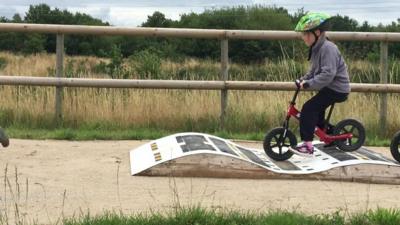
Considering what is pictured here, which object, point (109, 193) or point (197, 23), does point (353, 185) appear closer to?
point (109, 193)

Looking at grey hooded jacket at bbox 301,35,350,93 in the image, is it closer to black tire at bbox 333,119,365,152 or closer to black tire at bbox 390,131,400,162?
black tire at bbox 333,119,365,152

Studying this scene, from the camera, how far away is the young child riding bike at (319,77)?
746cm

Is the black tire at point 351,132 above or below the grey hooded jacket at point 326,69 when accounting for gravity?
below

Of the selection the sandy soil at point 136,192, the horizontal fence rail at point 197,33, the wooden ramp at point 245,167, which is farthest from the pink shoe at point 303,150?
the horizontal fence rail at point 197,33

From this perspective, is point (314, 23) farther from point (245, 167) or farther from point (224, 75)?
point (224, 75)

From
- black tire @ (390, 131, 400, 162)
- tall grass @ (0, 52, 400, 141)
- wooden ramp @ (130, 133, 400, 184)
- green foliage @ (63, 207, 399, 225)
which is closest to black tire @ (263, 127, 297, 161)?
wooden ramp @ (130, 133, 400, 184)

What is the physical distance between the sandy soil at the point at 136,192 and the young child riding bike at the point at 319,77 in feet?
2.91

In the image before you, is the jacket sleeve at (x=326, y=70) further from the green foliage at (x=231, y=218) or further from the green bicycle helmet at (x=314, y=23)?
the green foliage at (x=231, y=218)

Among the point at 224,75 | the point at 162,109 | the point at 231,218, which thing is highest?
the point at 224,75

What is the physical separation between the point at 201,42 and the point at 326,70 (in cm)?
1166

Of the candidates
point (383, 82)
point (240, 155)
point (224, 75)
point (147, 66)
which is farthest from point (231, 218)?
point (147, 66)

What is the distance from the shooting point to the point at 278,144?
7.61 meters

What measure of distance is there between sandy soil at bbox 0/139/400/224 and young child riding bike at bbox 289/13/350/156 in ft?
2.91

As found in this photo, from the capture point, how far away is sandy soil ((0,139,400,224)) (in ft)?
18.4
